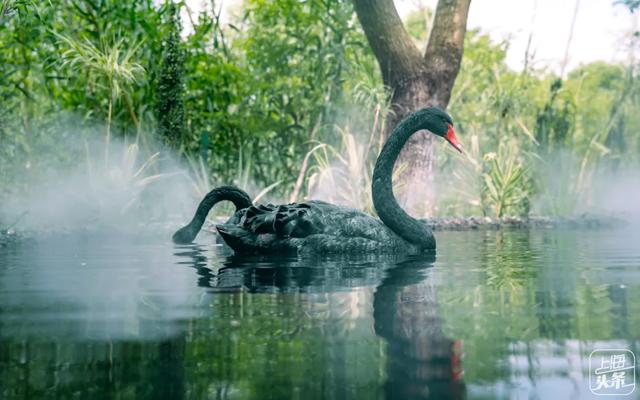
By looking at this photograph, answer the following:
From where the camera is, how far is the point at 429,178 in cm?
1255

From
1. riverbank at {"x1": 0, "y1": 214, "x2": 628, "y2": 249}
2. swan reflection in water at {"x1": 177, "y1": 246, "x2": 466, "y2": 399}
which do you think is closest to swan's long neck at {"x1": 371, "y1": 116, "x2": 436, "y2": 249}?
swan reflection in water at {"x1": 177, "y1": 246, "x2": 466, "y2": 399}

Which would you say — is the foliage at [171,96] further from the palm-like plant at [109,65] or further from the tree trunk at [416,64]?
the tree trunk at [416,64]

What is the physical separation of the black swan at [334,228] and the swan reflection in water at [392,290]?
0.35ft

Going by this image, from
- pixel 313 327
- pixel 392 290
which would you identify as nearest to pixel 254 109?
pixel 392 290

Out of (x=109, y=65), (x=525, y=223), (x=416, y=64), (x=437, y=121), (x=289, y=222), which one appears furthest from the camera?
(x=416, y=64)

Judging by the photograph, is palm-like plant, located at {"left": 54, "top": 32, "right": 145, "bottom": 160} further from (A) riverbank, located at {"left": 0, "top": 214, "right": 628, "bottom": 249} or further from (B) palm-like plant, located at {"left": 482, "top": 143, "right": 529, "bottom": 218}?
(B) palm-like plant, located at {"left": 482, "top": 143, "right": 529, "bottom": 218}

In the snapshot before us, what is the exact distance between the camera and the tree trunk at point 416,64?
12398mm

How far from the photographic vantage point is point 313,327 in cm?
344

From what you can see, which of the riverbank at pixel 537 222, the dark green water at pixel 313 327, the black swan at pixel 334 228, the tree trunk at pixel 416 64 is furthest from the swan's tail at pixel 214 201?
the tree trunk at pixel 416 64

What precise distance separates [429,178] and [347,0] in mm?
3026
